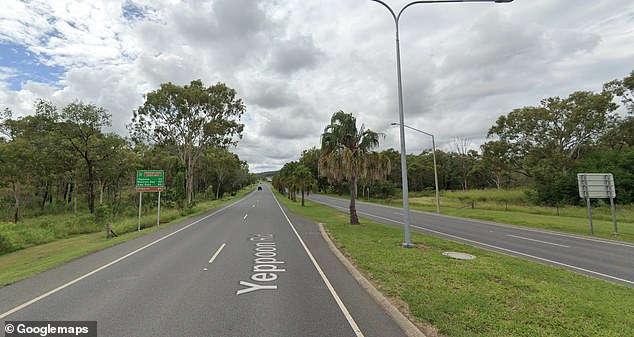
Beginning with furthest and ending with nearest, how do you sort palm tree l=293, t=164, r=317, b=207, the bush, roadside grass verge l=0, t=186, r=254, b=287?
palm tree l=293, t=164, r=317, b=207 < the bush < roadside grass verge l=0, t=186, r=254, b=287

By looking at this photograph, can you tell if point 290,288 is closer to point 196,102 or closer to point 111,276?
point 111,276

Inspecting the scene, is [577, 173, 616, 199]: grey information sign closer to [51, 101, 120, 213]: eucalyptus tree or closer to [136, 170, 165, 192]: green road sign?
[136, 170, 165, 192]: green road sign

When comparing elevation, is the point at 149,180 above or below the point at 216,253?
above

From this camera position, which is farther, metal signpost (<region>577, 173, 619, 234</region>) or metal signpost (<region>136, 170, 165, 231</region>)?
metal signpost (<region>136, 170, 165, 231</region>)

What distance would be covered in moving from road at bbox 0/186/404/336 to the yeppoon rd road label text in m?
0.03

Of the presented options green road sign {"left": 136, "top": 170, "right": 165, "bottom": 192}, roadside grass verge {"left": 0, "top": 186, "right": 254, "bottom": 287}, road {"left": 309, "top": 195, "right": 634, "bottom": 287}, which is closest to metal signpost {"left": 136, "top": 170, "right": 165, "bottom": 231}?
green road sign {"left": 136, "top": 170, "right": 165, "bottom": 192}

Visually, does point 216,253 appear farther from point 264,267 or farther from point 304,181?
point 304,181

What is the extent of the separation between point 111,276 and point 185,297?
3130 mm

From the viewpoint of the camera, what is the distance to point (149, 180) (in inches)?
904

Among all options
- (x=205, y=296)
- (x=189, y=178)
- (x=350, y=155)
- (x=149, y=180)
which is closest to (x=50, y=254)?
(x=149, y=180)

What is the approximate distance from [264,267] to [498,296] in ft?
Answer: 18.5

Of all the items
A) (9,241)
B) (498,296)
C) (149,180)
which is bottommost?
(9,241)

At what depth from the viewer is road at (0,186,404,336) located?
15.7ft

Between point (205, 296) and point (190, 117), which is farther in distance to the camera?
point (190, 117)
